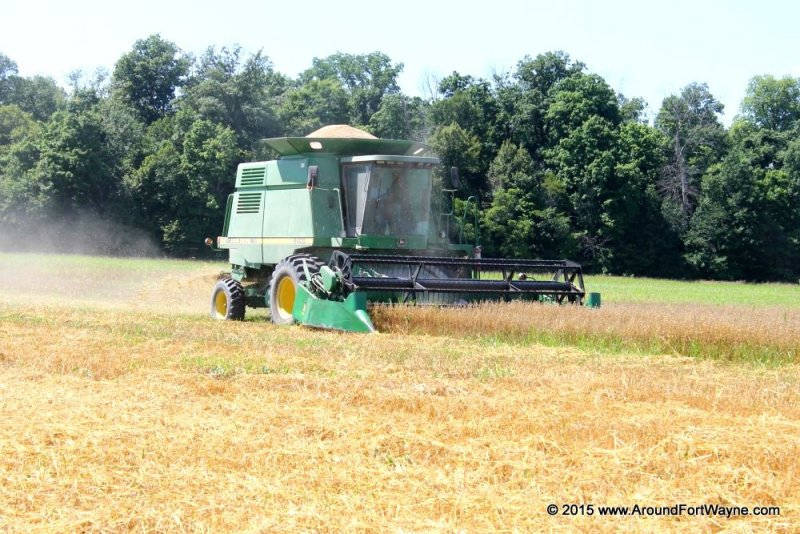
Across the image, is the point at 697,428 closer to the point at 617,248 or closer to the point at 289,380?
the point at 289,380

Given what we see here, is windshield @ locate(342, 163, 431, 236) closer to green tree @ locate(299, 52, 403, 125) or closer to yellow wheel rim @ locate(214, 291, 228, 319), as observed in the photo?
yellow wheel rim @ locate(214, 291, 228, 319)

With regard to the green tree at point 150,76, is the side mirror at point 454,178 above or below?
below

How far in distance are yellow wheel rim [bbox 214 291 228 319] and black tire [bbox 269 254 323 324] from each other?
63.7 inches

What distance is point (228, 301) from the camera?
1579cm

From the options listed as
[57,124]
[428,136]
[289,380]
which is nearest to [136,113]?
[57,124]

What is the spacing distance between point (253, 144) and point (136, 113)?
39.2 ft

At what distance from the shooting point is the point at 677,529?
4309mm

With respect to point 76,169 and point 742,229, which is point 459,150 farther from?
point 76,169

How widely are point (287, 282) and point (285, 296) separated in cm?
23

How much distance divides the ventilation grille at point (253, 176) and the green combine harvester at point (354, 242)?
0.04 metres

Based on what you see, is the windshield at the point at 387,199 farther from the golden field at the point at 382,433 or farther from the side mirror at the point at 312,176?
the golden field at the point at 382,433

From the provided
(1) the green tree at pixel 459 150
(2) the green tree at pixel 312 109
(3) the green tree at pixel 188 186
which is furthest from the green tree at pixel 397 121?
(3) the green tree at pixel 188 186

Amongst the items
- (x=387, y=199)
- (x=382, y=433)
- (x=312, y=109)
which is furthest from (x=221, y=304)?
(x=312, y=109)

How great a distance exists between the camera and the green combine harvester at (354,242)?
13.6 m
